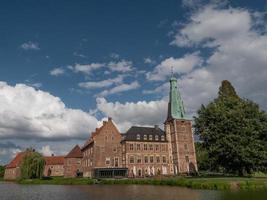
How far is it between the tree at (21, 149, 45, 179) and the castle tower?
31.5 metres

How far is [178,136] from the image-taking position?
7225 centimetres

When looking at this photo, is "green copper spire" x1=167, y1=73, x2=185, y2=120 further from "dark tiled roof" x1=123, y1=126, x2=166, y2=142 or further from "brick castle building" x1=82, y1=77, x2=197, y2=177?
"dark tiled roof" x1=123, y1=126, x2=166, y2=142

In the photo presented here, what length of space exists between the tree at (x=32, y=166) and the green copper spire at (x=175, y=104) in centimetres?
3352

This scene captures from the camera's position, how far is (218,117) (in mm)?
39844

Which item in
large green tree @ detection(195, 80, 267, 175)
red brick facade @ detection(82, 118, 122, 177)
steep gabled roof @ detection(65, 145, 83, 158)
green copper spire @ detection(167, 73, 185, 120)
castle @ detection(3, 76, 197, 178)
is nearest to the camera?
large green tree @ detection(195, 80, 267, 175)

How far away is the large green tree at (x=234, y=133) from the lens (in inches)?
1451

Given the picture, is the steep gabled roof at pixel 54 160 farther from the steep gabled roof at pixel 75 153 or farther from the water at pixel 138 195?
the water at pixel 138 195

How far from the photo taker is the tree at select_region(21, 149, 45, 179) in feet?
206

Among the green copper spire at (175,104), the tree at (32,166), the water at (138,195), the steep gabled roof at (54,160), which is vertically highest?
the green copper spire at (175,104)

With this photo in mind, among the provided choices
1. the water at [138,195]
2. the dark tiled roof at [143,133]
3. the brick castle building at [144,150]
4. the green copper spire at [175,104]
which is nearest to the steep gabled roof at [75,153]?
the brick castle building at [144,150]

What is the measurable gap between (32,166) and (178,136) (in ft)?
115

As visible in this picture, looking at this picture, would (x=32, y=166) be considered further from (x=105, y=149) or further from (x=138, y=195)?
(x=138, y=195)

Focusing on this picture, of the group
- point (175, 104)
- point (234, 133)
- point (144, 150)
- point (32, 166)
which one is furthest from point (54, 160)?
point (234, 133)

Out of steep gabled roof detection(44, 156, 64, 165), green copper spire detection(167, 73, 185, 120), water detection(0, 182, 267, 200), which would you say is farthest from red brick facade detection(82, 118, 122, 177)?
water detection(0, 182, 267, 200)
